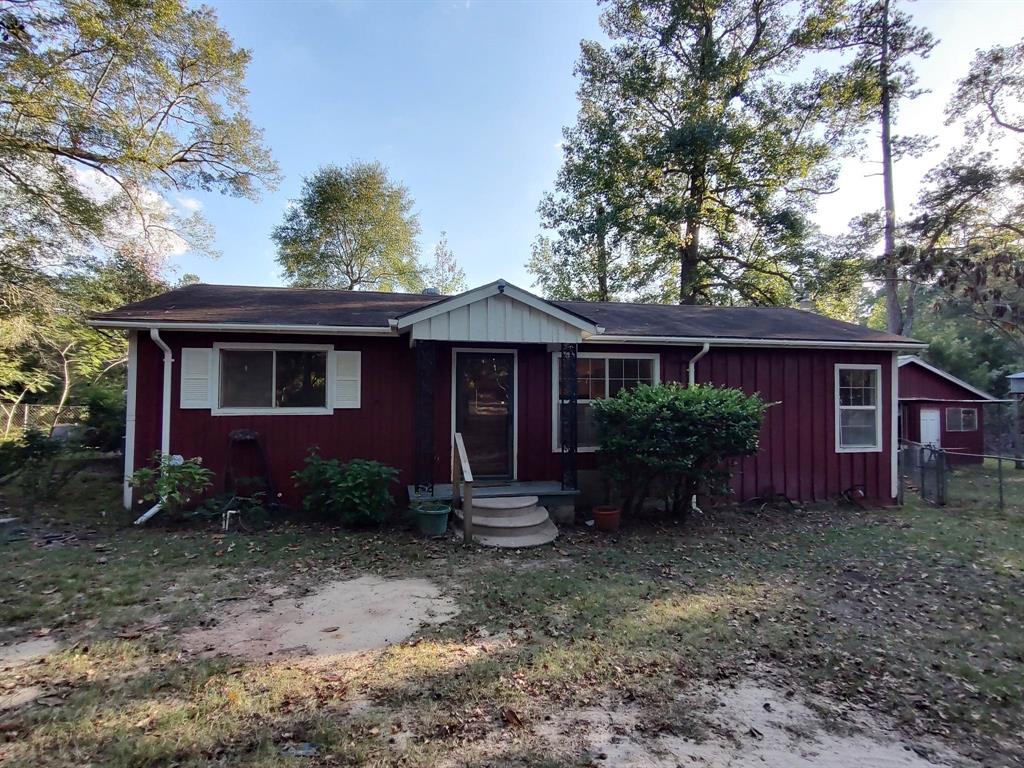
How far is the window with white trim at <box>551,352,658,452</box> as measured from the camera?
8016 millimetres

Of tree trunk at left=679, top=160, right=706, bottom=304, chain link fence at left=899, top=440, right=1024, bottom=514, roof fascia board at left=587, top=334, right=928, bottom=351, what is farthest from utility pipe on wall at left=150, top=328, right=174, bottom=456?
tree trunk at left=679, top=160, right=706, bottom=304

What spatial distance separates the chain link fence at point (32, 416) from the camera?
1453 centimetres

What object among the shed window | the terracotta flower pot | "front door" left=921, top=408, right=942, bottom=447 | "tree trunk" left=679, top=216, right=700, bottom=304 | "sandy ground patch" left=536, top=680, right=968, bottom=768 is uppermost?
"tree trunk" left=679, top=216, right=700, bottom=304

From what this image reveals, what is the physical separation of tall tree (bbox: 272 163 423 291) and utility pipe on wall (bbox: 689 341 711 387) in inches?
744

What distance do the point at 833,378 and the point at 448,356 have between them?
21.1 ft

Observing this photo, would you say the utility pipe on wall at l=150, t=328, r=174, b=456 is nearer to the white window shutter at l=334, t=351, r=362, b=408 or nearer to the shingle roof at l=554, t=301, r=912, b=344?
the white window shutter at l=334, t=351, r=362, b=408

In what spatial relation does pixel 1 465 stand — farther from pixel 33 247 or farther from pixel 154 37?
pixel 154 37

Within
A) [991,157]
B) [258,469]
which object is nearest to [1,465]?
[258,469]

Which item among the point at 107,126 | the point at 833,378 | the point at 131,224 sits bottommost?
the point at 833,378

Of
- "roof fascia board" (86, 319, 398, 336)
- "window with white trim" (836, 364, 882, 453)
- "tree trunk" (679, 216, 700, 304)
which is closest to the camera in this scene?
"roof fascia board" (86, 319, 398, 336)

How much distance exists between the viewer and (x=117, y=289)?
14.2 m

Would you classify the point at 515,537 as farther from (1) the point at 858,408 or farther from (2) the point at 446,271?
(2) the point at 446,271

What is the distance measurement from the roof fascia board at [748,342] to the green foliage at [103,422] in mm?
8591

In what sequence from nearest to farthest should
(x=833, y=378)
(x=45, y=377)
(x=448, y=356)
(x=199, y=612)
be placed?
1. (x=199, y=612)
2. (x=448, y=356)
3. (x=833, y=378)
4. (x=45, y=377)
